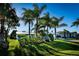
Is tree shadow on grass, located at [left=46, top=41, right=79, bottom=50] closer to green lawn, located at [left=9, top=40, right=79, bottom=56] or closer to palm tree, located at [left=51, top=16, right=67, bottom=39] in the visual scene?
green lawn, located at [left=9, top=40, right=79, bottom=56]

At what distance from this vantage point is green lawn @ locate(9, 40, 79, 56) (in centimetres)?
260

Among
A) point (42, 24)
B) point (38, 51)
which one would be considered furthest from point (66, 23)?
point (38, 51)

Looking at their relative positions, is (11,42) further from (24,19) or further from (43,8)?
(43,8)

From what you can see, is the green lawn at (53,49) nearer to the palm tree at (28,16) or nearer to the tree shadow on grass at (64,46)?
the tree shadow on grass at (64,46)

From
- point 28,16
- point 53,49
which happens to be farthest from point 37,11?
point 53,49

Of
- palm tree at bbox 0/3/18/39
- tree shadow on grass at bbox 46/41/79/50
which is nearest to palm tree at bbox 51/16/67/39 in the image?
tree shadow on grass at bbox 46/41/79/50

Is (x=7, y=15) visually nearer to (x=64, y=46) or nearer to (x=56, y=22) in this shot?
(x=56, y=22)

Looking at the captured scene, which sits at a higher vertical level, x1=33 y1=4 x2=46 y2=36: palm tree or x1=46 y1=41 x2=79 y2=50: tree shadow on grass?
x1=33 y1=4 x2=46 y2=36: palm tree

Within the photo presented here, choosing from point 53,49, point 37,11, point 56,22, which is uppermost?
point 37,11

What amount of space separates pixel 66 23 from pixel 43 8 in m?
0.30

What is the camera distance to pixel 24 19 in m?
2.66

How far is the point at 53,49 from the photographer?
8.60 ft

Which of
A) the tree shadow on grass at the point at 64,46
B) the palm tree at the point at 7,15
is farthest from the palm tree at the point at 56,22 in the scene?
the palm tree at the point at 7,15

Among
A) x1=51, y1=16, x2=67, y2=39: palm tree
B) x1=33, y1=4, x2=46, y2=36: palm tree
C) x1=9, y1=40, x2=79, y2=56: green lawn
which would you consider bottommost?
x1=9, y1=40, x2=79, y2=56: green lawn
